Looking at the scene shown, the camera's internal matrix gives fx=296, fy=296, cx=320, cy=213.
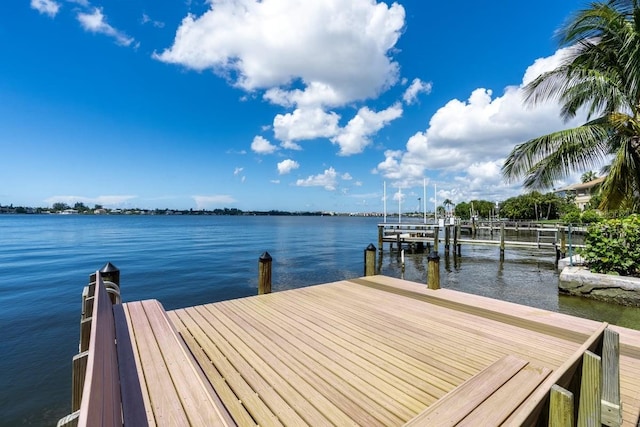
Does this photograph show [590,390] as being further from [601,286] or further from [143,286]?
[143,286]

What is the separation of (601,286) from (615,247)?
1.28 m

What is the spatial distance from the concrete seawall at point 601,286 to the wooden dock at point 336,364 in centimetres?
557

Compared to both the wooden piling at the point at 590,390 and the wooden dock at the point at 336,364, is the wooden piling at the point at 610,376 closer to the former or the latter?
the wooden dock at the point at 336,364

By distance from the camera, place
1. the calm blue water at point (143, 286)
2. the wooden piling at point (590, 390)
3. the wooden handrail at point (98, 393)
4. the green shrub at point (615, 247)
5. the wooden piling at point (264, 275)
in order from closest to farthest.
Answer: the wooden handrail at point (98, 393)
the wooden piling at point (590, 390)
the calm blue water at point (143, 286)
the wooden piling at point (264, 275)
the green shrub at point (615, 247)

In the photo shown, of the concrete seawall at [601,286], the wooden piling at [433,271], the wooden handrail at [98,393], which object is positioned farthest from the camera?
the concrete seawall at [601,286]

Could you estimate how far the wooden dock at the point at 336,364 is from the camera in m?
2.13

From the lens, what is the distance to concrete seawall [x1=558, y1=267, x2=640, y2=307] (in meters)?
8.29

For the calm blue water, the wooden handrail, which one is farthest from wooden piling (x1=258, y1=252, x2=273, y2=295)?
the wooden handrail

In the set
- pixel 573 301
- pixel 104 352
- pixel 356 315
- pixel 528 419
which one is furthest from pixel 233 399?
pixel 573 301

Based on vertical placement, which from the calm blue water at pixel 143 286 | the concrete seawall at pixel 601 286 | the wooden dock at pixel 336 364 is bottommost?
the calm blue water at pixel 143 286

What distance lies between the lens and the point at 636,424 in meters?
2.60

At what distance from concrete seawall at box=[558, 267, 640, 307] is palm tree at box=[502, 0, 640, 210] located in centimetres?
213

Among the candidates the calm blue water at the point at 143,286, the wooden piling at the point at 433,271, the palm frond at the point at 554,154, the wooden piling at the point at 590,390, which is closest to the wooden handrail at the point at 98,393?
the wooden piling at the point at 590,390

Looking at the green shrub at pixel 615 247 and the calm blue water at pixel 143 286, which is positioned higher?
the green shrub at pixel 615 247
